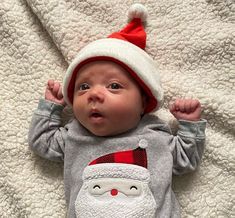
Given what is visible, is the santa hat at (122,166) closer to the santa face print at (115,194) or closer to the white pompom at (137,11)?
the santa face print at (115,194)

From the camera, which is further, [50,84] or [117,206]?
[50,84]

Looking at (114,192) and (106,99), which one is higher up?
(106,99)

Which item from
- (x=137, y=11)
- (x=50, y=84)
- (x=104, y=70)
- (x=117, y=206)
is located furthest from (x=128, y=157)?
(x=137, y=11)

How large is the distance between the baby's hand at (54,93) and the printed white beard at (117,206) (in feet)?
0.97

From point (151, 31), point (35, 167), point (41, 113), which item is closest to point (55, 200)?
point (35, 167)

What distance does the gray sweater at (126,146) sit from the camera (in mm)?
1059

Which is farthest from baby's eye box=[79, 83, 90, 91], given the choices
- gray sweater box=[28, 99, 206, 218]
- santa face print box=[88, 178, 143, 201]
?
santa face print box=[88, 178, 143, 201]

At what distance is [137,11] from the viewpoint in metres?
1.20

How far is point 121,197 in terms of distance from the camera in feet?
3.27

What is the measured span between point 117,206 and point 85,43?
51 centimetres

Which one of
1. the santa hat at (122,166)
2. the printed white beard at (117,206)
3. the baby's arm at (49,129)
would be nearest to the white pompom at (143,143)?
the santa hat at (122,166)

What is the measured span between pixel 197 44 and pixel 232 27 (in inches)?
4.5

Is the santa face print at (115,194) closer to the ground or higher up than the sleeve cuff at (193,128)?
closer to the ground

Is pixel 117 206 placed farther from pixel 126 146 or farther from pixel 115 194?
pixel 126 146
